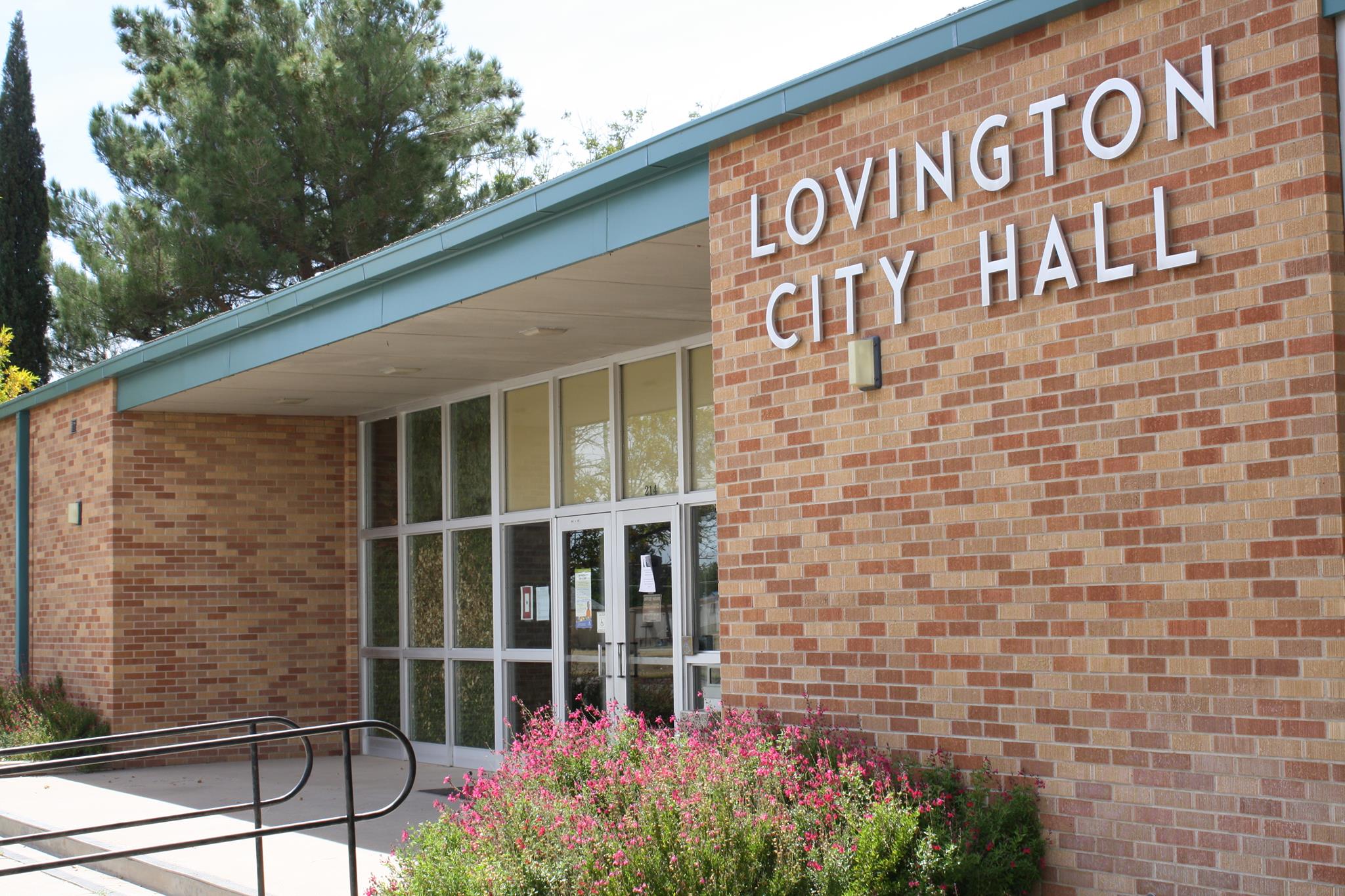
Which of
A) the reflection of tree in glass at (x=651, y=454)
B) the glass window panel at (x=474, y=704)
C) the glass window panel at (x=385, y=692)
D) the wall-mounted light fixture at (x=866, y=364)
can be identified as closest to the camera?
the wall-mounted light fixture at (x=866, y=364)

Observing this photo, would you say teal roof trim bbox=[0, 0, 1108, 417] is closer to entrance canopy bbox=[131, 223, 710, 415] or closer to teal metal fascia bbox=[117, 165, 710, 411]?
teal metal fascia bbox=[117, 165, 710, 411]

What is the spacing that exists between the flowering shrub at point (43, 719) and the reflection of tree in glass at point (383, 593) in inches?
106

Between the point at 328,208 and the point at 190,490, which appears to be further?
the point at 328,208

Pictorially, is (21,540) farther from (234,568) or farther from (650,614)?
(650,614)

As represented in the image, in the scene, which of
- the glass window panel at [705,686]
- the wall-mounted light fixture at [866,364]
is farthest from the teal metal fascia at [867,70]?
the glass window panel at [705,686]

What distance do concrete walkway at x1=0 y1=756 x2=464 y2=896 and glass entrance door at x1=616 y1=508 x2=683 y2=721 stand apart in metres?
1.71

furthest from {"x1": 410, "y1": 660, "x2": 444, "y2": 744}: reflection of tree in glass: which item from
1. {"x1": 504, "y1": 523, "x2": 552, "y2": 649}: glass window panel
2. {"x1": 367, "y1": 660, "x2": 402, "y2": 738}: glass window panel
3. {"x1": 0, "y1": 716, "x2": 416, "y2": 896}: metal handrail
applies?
{"x1": 0, "y1": 716, "x2": 416, "y2": 896}: metal handrail

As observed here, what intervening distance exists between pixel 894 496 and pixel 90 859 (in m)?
3.83

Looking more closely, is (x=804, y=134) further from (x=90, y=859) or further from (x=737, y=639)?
(x=90, y=859)

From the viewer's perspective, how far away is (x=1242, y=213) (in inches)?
199

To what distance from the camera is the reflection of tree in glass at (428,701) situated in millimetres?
13516

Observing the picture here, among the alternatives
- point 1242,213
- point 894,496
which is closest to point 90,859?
point 894,496

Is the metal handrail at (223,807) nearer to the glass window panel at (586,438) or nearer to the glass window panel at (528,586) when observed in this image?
the glass window panel at (586,438)

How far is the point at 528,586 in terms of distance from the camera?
1241 centimetres
